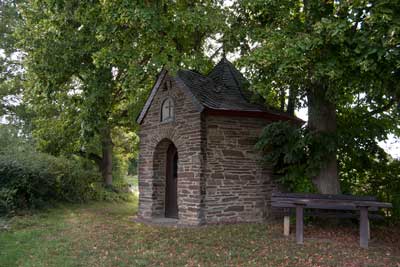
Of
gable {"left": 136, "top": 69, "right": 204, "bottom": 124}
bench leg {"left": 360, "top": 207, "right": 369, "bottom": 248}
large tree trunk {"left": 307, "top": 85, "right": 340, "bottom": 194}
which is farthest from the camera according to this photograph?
gable {"left": 136, "top": 69, "right": 204, "bottom": 124}

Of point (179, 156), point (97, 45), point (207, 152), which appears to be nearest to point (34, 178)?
point (97, 45)

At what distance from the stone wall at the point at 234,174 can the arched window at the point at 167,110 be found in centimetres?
145

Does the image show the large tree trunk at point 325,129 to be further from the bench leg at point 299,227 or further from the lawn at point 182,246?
the bench leg at point 299,227

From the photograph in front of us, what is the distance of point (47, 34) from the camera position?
1089 cm

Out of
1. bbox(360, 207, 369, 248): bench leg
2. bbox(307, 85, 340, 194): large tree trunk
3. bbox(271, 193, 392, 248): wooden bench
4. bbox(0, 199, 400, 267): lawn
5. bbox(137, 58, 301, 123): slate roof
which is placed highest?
bbox(137, 58, 301, 123): slate roof

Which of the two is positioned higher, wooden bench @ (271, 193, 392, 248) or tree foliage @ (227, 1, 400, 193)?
tree foliage @ (227, 1, 400, 193)

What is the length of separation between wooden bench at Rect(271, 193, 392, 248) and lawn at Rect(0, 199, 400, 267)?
1.07 feet

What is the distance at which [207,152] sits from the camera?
33.0 feet

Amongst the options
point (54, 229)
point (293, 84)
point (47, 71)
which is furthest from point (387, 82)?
point (47, 71)

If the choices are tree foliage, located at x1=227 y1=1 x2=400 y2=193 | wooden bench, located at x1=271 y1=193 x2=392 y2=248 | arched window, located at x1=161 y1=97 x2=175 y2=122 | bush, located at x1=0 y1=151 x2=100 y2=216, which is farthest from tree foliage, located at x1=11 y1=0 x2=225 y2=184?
wooden bench, located at x1=271 y1=193 x2=392 y2=248

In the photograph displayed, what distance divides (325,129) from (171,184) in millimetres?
5214

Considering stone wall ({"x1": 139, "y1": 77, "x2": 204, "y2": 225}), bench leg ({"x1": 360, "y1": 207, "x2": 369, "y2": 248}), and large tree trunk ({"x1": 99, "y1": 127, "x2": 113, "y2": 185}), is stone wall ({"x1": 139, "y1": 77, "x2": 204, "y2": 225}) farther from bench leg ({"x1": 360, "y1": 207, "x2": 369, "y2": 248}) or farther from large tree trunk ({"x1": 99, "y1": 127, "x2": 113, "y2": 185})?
large tree trunk ({"x1": 99, "y1": 127, "x2": 113, "y2": 185})

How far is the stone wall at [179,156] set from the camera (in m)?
9.96

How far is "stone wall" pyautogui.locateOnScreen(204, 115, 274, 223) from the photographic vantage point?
1005 cm
